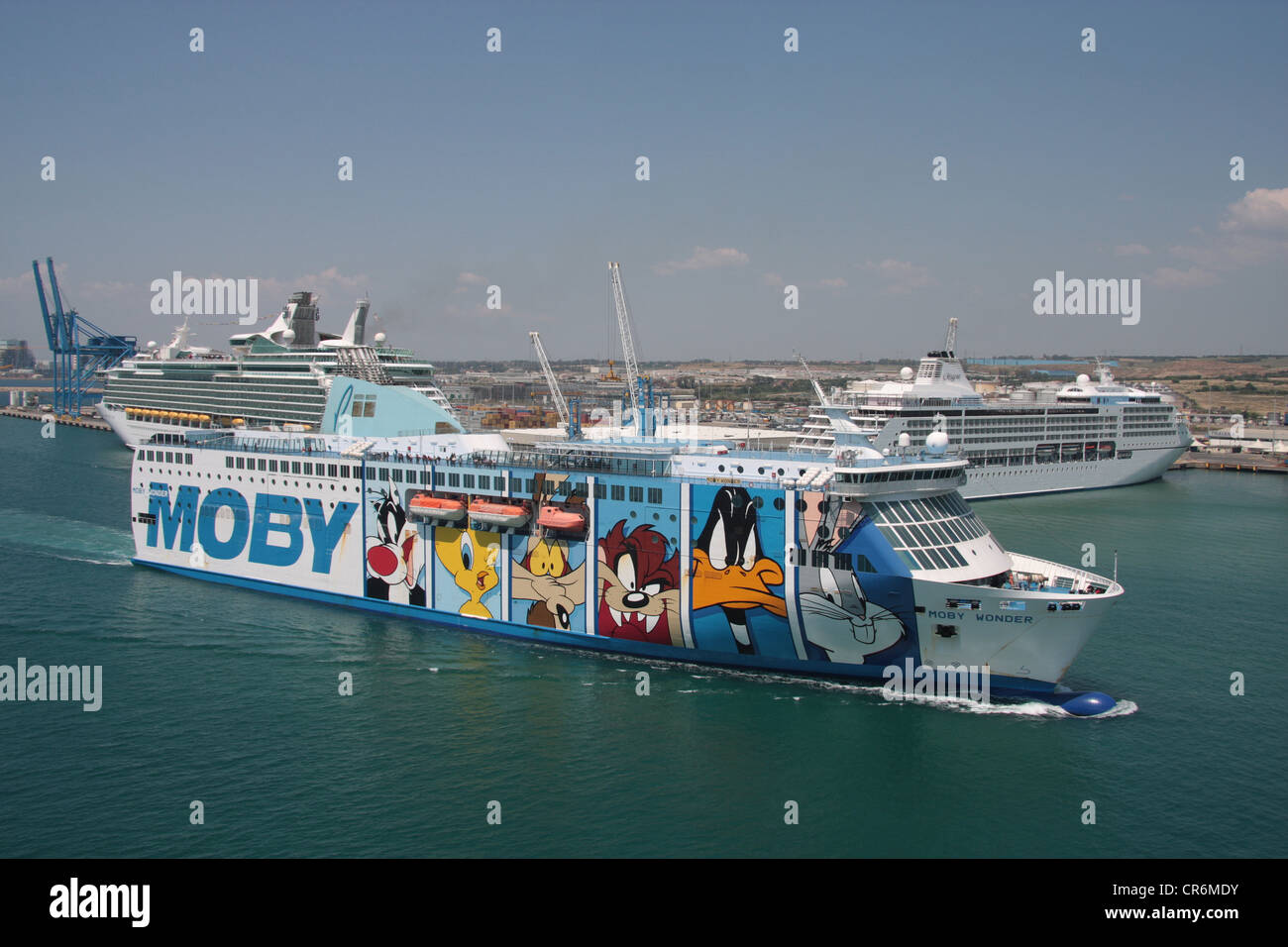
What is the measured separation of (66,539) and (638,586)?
33.3 metres

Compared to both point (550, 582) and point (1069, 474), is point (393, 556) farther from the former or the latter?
point (1069, 474)

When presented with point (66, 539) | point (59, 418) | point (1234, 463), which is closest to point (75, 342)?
point (59, 418)

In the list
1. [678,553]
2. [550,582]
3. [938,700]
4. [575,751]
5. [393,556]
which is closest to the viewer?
[575,751]

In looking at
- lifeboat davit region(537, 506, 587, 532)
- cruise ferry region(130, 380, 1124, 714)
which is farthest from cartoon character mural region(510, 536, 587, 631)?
lifeboat davit region(537, 506, 587, 532)

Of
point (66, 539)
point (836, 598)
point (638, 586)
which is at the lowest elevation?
point (66, 539)

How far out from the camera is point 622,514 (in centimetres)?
3120

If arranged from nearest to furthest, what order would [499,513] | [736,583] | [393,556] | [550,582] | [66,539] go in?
[736,583] → [550,582] → [499,513] → [393,556] → [66,539]

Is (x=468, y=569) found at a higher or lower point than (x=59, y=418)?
lower

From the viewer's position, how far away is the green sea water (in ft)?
66.7

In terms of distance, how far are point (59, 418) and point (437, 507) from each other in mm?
118483

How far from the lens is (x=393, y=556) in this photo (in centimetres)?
3647

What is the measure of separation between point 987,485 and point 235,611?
57.1 metres

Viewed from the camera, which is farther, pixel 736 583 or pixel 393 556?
pixel 393 556

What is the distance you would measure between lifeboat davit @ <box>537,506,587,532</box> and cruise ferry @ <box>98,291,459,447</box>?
85.3 feet
